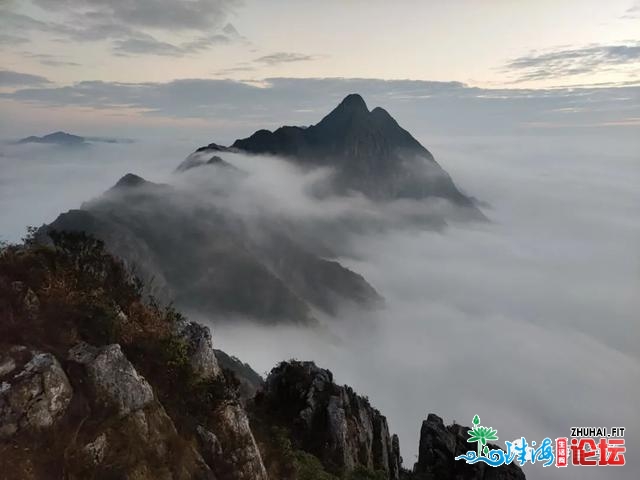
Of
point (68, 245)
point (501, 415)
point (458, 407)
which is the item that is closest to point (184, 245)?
point (458, 407)

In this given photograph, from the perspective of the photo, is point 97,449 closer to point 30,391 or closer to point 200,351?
point 30,391

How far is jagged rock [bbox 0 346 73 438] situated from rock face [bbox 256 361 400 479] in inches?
696

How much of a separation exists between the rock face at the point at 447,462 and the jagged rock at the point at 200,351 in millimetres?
21587

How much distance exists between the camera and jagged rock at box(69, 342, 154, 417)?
1445 cm

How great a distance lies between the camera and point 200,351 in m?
20.8

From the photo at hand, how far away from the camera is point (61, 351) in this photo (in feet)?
48.5

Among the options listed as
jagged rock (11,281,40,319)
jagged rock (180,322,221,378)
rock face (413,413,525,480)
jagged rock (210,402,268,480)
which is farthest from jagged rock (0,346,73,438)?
rock face (413,413,525,480)

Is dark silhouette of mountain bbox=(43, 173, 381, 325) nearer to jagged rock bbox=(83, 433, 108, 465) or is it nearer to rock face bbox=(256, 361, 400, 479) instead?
rock face bbox=(256, 361, 400, 479)

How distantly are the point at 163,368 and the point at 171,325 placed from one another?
3931 mm

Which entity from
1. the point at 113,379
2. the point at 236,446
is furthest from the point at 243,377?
the point at 113,379

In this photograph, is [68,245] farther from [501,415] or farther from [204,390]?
[501,415]

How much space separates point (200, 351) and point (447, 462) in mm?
24878

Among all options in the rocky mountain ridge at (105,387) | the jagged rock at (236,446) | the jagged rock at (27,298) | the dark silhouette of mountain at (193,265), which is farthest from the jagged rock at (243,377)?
the dark silhouette of mountain at (193,265)

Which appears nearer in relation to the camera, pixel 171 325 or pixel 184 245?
pixel 171 325
